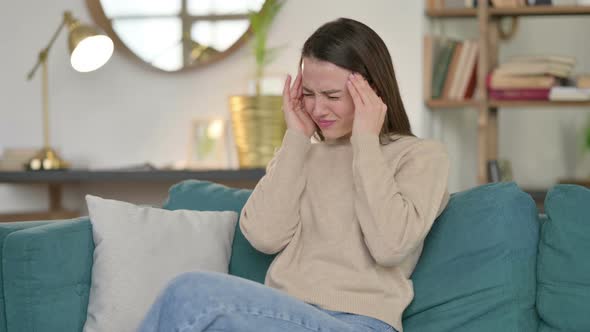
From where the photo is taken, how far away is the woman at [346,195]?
2.01m

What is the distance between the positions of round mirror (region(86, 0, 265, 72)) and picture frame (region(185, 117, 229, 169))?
0.25m

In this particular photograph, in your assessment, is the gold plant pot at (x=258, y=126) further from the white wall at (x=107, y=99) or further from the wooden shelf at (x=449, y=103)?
the wooden shelf at (x=449, y=103)

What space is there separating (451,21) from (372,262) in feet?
8.50

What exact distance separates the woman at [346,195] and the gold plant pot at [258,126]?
1.29 meters

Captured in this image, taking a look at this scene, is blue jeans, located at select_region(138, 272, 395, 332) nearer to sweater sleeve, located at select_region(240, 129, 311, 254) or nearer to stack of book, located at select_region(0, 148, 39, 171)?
sweater sleeve, located at select_region(240, 129, 311, 254)

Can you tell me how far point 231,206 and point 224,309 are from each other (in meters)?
→ 0.79

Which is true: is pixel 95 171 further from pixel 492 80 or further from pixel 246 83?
pixel 492 80

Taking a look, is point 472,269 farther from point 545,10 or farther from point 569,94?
point 545,10

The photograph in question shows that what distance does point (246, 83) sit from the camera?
3949 mm

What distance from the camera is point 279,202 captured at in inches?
86.3

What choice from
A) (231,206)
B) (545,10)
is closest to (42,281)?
(231,206)

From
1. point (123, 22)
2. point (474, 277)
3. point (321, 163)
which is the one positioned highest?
point (123, 22)

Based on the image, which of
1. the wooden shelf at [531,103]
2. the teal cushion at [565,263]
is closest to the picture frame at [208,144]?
the wooden shelf at [531,103]

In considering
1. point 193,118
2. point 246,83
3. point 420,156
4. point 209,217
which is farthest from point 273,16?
point 420,156
